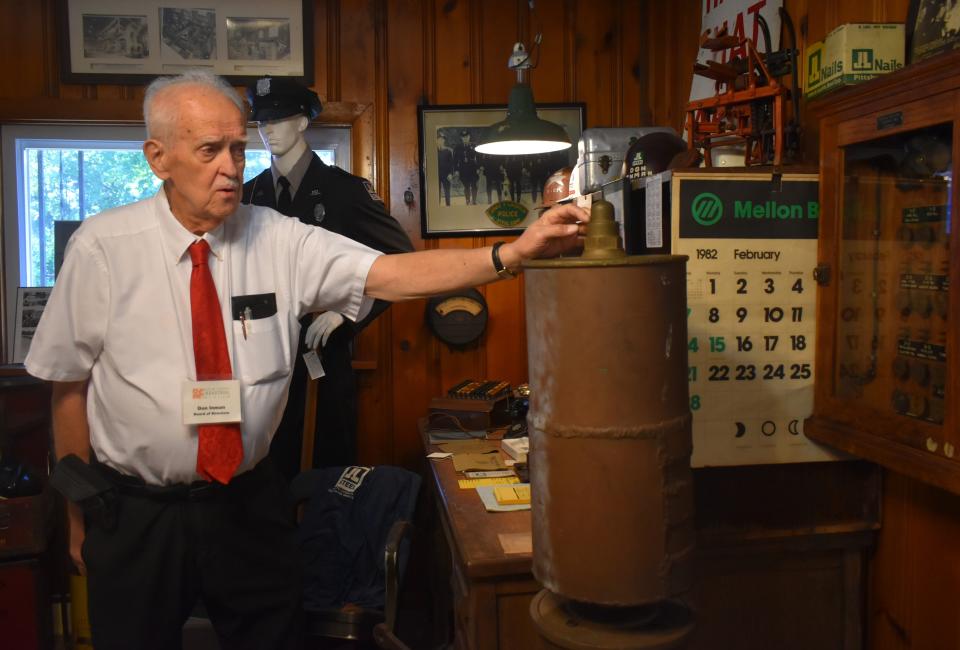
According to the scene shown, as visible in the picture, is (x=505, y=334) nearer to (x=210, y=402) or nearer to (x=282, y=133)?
(x=282, y=133)

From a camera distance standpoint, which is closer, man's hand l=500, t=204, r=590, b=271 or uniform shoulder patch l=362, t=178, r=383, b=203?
man's hand l=500, t=204, r=590, b=271

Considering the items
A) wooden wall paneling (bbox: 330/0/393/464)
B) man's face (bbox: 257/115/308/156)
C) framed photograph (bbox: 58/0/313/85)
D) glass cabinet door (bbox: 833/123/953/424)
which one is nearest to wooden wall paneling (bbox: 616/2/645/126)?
wooden wall paneling (bbox: 330/0/393/464)

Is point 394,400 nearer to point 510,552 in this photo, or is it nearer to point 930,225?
point 510,552

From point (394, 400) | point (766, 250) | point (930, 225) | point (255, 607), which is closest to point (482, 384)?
point (394, 400)

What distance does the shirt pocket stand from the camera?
1839mm

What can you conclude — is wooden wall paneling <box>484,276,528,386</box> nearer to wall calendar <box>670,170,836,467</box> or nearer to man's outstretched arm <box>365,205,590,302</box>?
man's outstretched arm <box>365,205,590,302</box>

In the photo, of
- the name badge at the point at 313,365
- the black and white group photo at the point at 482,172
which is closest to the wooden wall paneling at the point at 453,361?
the black and white group photo at the point at 482,172

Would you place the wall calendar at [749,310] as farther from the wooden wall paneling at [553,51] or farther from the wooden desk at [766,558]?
the wooden wall paneling at [553,51]

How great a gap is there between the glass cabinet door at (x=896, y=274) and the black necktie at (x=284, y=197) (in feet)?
6.85

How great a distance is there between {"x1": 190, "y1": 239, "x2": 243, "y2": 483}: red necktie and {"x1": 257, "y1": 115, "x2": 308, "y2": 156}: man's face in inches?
Result: 55.2

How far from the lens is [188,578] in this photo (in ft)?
6.13

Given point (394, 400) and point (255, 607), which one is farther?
point (394, 400)

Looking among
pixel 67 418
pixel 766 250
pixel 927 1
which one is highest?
pixel 927 1

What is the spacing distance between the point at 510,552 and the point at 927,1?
1315mm
